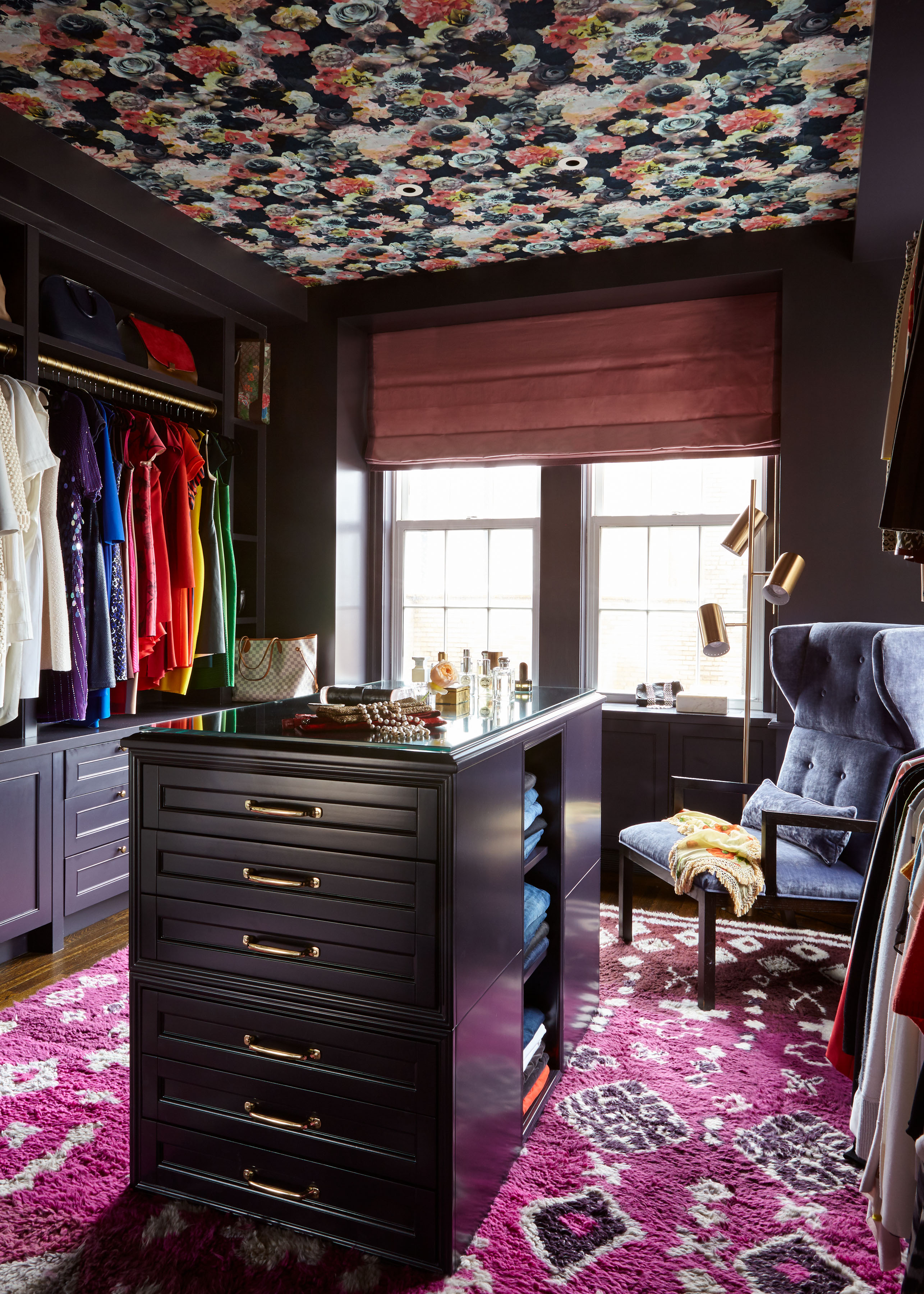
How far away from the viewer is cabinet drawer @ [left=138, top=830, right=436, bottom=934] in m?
1.55

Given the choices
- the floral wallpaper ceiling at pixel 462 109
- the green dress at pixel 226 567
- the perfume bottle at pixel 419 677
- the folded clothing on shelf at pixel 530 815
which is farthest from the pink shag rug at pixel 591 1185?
the floral wallpaper ceiling at pixel 462 109

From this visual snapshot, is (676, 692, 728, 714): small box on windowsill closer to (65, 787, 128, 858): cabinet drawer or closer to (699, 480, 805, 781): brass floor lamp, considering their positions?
(699, 480, 805, 781): brass floor lamp

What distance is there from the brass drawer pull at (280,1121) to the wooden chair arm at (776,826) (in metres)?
1.57

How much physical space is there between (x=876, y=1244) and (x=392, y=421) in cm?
388

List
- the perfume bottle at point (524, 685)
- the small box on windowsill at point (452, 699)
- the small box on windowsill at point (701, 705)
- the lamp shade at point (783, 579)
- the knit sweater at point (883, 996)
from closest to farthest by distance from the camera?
the knit sweater at point (883, 996) < the small box on windowsill at point (452, 699) < the perfume bottle at point (524, 685) < the lamp shade at point (783, 579) < the small box on windowsill at point (701, 705)

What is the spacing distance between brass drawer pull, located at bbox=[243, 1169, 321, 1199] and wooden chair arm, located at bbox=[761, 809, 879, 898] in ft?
5.23

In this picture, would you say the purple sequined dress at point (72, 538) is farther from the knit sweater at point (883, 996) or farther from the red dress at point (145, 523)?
the knit sweater at point (883, 996)

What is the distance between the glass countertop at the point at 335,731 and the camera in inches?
63.9

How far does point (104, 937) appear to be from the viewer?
3184mm

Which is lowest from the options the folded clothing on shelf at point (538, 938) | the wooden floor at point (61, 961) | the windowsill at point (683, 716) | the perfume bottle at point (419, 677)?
the wooden floor at point (61, 961)

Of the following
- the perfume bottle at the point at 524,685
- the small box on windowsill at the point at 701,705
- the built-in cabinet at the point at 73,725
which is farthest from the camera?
the small box on windowsill at the point at 701,705

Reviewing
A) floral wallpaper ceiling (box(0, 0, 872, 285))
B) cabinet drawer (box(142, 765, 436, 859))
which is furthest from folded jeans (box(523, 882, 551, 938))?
floral wallpaper ceiling (box(0, 0, 872, 285))

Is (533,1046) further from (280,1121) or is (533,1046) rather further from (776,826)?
(776,826)

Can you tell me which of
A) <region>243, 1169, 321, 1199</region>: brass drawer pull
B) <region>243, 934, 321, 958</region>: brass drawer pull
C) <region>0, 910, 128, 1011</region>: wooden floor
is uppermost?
<region>243, 934, 321, 958</region>: brass drawer pull
